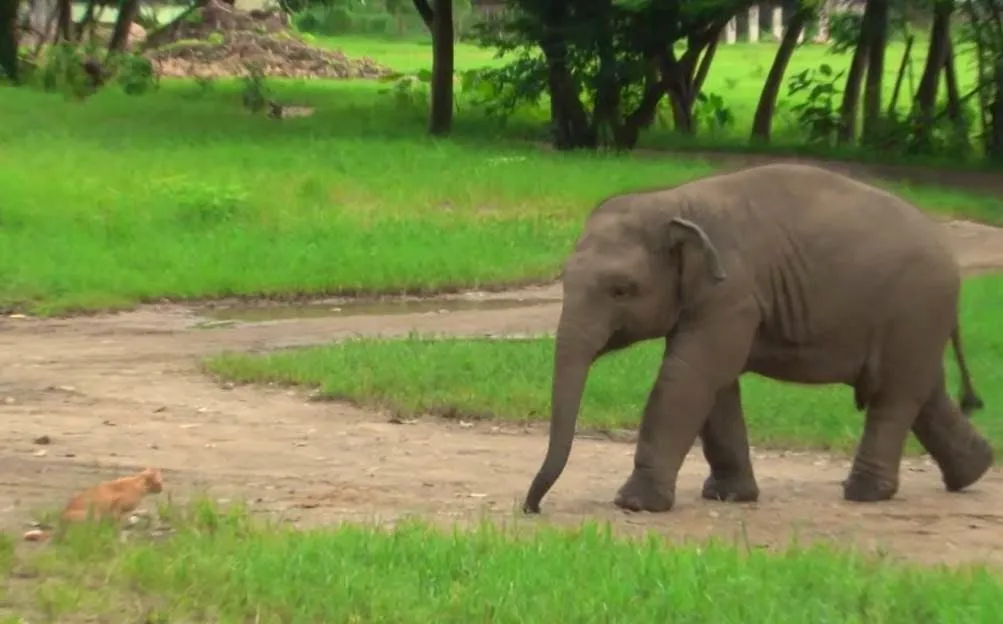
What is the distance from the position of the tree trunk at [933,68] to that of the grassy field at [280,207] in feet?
14.9

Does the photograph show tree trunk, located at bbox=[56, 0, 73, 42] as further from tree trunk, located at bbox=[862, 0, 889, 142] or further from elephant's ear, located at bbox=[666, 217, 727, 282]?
elephant's ear, located at bbox=[666, 217, 727, 282]

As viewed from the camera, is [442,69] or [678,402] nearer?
[678,402]

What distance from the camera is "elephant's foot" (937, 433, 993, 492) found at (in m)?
8.98

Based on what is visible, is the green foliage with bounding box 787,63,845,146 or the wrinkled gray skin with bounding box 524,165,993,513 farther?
the green foliage with bounding box 787,63,845,146

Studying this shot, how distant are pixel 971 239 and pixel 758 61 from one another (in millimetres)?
45105

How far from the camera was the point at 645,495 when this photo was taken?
815cm

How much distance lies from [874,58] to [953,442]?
20.8 metres

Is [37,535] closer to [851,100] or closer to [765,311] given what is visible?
[765,311]

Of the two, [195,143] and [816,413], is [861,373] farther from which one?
[195,143]

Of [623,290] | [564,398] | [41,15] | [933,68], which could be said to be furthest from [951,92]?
[41,15]

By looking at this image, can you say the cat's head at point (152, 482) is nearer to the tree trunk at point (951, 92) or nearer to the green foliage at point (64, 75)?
the tree trunk at point (951, 92)

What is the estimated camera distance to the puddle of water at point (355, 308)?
1485cm

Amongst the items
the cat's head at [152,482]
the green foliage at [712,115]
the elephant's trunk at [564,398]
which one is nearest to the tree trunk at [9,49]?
the green foliage at [712,115]

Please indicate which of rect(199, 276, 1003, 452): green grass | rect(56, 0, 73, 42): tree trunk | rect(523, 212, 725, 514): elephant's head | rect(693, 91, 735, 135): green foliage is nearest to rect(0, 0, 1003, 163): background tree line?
rect(693, 91, 735, 135): green foliage
